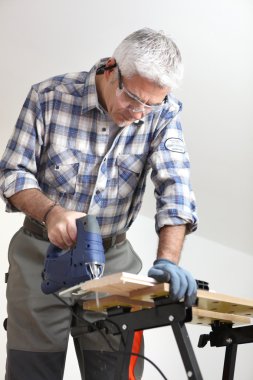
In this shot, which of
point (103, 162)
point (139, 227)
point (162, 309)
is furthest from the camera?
point (139, 227)

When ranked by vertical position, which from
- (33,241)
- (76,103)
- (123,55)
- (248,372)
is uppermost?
(123,55)

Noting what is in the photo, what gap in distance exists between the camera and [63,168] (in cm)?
191

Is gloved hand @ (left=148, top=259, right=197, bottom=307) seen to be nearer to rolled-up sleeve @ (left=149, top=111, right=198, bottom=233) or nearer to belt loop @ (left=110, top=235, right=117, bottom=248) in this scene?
rolled-up sleeve @ (left=149, top=111, right=198, bottom=233)

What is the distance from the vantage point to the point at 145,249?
10.9ft

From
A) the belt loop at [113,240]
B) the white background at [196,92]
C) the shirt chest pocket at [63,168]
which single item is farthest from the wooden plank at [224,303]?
the white background at [196,92]

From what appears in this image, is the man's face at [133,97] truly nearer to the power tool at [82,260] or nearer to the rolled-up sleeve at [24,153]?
the rolled-up sleeve at [24,153]

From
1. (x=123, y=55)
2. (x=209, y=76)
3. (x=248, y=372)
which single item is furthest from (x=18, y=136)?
(x=248, y=372)

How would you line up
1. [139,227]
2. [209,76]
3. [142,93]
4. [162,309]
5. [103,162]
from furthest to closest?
1. [139,227]
2. [209,76]
3. [103,162]
4. [142,93]
5. [162,309]

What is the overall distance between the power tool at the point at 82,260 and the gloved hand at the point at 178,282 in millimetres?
167

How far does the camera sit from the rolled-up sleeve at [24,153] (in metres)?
1.84

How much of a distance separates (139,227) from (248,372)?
1.01 m

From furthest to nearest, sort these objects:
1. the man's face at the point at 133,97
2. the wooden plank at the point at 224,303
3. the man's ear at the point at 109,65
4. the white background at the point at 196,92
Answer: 1. the white background at the point at 196,92
2. the man's ear at the point at 109,65
3. the man's face at the point at 133,97
4. the wooden plank at the point at 224,303

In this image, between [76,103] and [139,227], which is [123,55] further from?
[139,227]

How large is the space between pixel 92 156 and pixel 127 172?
122 mm
